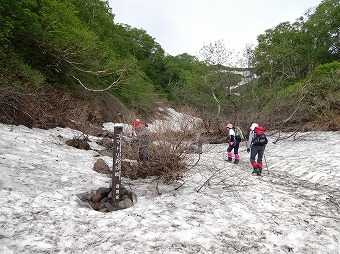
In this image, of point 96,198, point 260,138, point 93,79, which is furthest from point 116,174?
point 93,79

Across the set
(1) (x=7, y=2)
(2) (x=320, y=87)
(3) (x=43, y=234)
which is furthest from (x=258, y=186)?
(2) (x=320, y=87)

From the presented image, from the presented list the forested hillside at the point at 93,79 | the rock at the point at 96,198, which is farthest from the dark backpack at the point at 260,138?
the forested hillside at the point at 93,79

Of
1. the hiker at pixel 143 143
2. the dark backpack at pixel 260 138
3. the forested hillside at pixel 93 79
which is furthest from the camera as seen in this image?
the forested hillside at pixel 93 79

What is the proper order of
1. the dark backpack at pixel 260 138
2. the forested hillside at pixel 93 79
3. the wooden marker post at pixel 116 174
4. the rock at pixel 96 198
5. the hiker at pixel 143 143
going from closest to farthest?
1. the wooden marker post at pixel 116 174
2. the rock at pixel 96 198
3. the hiker at pixel 143 143
4. the dark backpack at pixel 260 138
5. the forested hillside at pixel 93 79

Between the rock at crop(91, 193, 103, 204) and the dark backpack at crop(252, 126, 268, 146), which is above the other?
the dark backpack at crop(252, 126, 268, 146)

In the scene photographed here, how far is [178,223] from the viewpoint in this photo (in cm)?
461

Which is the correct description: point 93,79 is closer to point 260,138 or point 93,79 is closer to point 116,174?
point 260,138

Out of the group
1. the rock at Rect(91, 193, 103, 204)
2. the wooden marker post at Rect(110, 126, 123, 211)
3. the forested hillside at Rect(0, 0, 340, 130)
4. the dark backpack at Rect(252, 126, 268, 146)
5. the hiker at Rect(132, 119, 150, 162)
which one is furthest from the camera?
the forested hillside at Rect(0, 0, 340, 130)

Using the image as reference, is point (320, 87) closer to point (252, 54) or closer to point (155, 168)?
point (252, 54)

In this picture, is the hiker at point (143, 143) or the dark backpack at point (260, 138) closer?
the hiker at point (143, 143)

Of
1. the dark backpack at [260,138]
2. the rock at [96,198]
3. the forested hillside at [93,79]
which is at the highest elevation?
the forested hillside at [93,79]

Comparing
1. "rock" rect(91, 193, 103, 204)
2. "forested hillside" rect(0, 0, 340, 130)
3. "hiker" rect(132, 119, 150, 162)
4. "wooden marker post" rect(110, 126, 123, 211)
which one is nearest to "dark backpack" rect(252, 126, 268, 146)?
"hiker" rect(132, 119, 150, 162)

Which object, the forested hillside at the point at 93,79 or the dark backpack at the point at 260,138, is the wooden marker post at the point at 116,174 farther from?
the forested hillside at the point at 93,79

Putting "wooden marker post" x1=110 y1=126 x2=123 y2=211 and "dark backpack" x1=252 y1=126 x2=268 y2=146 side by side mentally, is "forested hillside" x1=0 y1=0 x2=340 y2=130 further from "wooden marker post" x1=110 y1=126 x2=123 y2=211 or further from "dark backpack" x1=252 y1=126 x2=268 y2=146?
"dark backpack" x1=252 y1=126 x2=268 y2=146
